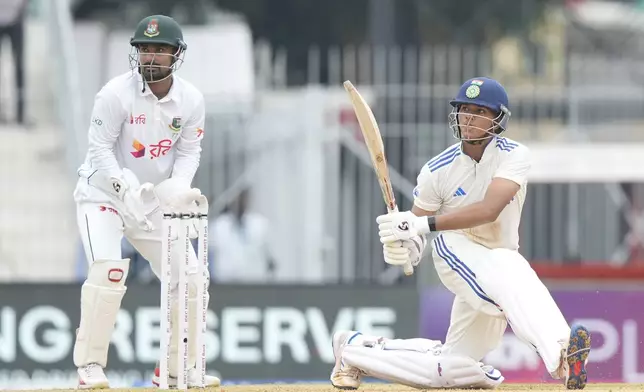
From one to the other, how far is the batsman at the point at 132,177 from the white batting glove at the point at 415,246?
1118 millimetres

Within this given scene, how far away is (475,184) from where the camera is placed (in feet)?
26.6

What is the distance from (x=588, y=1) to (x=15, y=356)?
640 inches

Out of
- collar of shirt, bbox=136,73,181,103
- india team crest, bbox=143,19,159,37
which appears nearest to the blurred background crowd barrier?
collar of shirt, bbox=136,73,181,103

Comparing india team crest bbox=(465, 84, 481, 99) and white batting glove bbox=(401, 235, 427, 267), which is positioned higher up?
india team crest bbox=(465, 84, 481, 99)

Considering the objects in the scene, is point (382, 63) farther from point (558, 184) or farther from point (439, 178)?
point (439, 178)

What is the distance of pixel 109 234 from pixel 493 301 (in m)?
2.12

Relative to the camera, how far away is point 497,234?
8.15 m

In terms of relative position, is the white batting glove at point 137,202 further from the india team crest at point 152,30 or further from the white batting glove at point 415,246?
the white batting glove at point 415,246

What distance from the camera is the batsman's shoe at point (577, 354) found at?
764cm

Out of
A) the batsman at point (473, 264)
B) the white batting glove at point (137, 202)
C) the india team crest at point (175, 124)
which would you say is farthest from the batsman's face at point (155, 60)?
the batsman at point (473, 264)

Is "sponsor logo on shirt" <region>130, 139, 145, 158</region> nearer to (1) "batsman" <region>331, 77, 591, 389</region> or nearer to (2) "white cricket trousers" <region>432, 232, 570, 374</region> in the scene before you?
(1) "batsman" <region>331, 77, 591, 389</region>

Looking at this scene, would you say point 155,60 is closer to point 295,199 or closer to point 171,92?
point 171,92

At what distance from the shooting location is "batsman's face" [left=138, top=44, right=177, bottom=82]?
332 inches

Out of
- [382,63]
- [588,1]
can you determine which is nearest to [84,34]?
[382,63]
